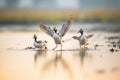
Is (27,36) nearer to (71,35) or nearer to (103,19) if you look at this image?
(71,35)

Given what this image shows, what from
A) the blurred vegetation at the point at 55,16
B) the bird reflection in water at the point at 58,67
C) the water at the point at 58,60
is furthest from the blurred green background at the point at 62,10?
the bird reflection in water at the point at 58,67

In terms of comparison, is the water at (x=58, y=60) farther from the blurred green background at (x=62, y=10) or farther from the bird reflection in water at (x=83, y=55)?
the blurred green background at (x=62, y=10)

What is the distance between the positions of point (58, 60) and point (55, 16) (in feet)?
0.88

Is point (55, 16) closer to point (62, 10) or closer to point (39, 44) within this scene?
point (62, 10)

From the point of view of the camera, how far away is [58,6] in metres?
2.83

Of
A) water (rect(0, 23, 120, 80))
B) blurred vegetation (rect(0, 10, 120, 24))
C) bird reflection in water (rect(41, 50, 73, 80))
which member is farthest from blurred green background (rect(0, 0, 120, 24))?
bird reflection in water (rect(41, 50, 73, 80))

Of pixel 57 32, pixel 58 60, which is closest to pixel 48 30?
pixel 57 32

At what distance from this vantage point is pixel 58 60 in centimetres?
282

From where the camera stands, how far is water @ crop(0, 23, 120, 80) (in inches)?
110

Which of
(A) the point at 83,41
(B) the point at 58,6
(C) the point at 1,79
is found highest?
(B) the point at 58,6

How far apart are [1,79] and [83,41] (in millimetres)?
542

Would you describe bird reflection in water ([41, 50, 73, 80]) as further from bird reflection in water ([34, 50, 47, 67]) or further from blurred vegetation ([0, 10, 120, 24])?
blurred vegetation ([0, 10, 120, 24])

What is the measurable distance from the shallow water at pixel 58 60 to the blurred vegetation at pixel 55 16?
0.09 m

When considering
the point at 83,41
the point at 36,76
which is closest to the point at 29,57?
the point at 36,76
